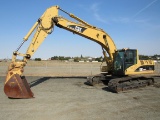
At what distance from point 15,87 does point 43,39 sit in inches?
146

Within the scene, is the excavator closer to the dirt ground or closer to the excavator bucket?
the excavator bucket

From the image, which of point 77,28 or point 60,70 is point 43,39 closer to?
point 77,28

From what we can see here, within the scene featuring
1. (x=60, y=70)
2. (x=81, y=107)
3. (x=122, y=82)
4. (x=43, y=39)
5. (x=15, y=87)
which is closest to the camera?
(x=81, y=107)

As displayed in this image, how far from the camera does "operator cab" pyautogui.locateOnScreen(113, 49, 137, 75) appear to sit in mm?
15281

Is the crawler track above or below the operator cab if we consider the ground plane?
below

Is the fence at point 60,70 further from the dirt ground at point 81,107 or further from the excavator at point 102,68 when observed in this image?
the dirt ground at point 81,107

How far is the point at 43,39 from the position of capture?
44.7 ft

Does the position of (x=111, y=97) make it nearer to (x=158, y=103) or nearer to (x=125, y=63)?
(x=158, y=103)

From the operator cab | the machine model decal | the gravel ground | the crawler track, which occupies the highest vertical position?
the machine model decal

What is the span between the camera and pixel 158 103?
1066cm

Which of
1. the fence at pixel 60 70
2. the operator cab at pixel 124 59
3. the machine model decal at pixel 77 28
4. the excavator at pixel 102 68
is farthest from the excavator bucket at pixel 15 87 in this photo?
the fence at pixel 60 70

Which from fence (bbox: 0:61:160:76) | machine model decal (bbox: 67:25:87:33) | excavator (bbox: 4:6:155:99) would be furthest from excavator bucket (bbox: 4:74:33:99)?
fence (bbox: 0:61:160:76)

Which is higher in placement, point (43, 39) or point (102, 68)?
point (43, 39)

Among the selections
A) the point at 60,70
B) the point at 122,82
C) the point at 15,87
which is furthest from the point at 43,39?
the point at 60,70
